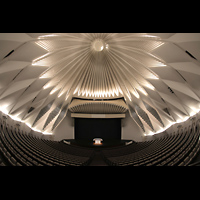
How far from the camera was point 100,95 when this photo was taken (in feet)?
60.4

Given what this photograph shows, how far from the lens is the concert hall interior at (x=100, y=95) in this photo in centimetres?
866

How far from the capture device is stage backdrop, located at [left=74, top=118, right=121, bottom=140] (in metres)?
19.3

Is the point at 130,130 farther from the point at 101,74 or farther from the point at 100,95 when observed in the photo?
the point at 101,74

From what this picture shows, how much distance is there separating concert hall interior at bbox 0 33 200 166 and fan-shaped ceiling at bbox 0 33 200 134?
0.07 meters

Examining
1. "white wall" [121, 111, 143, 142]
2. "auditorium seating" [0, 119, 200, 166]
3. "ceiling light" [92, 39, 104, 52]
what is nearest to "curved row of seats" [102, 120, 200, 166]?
"auditorium seating" [0, 119, 200, 166]

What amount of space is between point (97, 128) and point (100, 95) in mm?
4857

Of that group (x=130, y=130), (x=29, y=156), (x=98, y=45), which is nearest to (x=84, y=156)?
(x=29, y=156)

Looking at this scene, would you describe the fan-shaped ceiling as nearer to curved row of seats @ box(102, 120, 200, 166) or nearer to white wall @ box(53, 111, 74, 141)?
white wall @ box(53, 111, 74, 141)

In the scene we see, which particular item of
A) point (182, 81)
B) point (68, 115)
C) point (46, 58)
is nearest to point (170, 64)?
point (182, 81)

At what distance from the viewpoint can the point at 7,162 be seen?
4801mm

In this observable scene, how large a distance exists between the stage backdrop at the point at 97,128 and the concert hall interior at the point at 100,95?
14cm

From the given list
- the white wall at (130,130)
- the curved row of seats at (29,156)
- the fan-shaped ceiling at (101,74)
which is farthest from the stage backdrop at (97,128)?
the curved row of seats at (29,156)

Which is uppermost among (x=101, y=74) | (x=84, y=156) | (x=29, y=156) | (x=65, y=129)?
(x=101, y=74)

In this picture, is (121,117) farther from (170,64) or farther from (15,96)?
(15,96)
